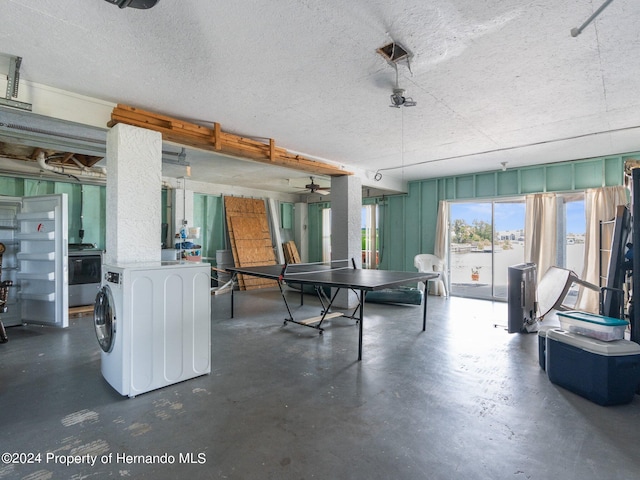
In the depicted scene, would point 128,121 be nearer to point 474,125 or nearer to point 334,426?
point 334,426

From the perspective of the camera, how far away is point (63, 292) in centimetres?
477

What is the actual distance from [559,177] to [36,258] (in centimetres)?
906

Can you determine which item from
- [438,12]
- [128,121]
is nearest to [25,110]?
[128,121]

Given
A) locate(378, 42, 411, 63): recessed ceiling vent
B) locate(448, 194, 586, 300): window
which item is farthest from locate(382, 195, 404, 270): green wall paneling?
locate(378, 42, 411, 63): recessed ceiling vent

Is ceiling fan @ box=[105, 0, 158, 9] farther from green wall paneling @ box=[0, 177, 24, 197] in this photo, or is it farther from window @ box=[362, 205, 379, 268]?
window @ box=[362, 205, 379, 268]

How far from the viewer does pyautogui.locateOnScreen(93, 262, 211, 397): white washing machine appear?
266 cm

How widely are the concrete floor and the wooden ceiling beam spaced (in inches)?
101

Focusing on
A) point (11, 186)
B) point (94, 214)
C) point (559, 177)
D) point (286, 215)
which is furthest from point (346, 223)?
point (11, 186)

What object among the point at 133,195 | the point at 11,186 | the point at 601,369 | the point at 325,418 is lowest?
the point at 325,418

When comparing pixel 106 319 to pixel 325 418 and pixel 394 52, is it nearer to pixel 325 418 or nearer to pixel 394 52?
pixel 325 418

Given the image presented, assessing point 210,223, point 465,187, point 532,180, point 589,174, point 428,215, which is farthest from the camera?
point 210,223

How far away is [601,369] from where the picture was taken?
8.45ft

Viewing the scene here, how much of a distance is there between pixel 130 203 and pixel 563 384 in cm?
444

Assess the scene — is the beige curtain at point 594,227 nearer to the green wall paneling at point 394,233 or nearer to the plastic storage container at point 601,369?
the plastic storage container at point 601,369
